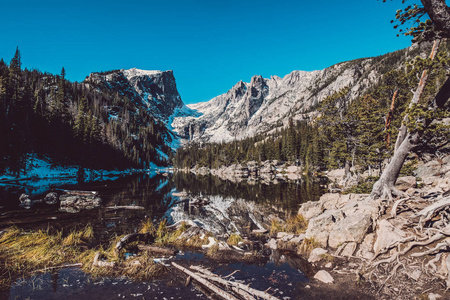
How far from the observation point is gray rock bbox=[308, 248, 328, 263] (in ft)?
32.0

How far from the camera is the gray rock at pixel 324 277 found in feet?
25.6

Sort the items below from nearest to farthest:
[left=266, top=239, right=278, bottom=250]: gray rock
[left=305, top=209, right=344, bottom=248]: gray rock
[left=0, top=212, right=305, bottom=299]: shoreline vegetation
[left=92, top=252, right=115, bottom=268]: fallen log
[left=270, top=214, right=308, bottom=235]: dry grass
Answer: [left=0, top=212, right=305, bottom=299]: shoreline vegetation → [left=92, top=252, right=115, bottom=268]: fallen log → [left=305, top=209, right=344, bottom=248]: gray rock → [left=266, top=239, right=278, bottom=250]: gray rock → [left=270, top=214, right=308, bottom=235]: dry grass

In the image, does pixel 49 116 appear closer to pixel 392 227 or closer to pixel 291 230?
pixel 291 230

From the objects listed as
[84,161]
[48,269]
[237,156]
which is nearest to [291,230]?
[48,269]

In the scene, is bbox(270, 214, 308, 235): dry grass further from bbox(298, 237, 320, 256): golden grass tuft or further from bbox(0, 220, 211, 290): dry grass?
bbox(0, 220, 211, 290): dry grass

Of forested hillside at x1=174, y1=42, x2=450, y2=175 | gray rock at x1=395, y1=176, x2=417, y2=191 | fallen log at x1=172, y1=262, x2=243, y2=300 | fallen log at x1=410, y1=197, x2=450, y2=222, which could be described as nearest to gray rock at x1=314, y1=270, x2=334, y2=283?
fallen log at x1=172, y1=262, x2=243, y2=300

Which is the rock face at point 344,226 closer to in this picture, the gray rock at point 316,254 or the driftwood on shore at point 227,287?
the gray rock at point 316,254

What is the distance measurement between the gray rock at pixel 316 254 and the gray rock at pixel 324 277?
146cm

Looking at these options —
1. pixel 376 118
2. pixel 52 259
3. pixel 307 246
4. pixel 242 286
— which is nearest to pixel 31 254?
pixel 52 259

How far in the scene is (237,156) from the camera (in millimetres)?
131875

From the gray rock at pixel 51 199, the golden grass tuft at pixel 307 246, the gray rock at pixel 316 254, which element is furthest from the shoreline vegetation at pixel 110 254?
the gray rock at pixel 51 199

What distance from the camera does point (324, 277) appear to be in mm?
8023

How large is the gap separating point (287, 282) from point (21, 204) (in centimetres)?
3124

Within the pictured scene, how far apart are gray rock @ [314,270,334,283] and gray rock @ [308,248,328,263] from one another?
146cm
